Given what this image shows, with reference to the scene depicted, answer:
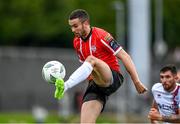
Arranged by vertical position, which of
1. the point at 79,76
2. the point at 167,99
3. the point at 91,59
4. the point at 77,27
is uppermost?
the point at 77,27

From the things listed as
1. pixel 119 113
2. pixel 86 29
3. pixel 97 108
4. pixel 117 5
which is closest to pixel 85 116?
Answer: pixel 97 108

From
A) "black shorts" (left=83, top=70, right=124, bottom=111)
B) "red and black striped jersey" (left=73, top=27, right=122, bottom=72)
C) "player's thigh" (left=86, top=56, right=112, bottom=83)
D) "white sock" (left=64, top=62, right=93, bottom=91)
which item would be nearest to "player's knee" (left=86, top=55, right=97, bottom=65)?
"player's thigh" (left=86, top=56, right=112, bottom=83)

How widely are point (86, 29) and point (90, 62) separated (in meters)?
0.91

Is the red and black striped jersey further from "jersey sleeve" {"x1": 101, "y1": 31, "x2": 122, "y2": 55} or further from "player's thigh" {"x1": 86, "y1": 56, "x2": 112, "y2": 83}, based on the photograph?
"player's thigh" {"x1": 86, "y1": 56, "x2": 112, "y2": 83}

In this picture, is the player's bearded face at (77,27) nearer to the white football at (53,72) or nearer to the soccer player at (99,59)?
the soccer player at (99,59)

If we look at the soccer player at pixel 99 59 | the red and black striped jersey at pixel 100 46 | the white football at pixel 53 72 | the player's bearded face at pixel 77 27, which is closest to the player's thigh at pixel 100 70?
the soccer player at pixel 99 59

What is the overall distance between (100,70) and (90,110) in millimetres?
801

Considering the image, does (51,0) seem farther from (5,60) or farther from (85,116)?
(85,116)

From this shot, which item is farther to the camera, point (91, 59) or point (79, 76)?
point (91, 59)

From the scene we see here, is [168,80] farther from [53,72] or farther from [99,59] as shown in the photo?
[53,72]

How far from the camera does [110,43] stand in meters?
14.6

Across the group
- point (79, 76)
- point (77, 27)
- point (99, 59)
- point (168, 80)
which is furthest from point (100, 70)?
point (168, 80)

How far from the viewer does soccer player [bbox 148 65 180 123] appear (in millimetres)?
15055

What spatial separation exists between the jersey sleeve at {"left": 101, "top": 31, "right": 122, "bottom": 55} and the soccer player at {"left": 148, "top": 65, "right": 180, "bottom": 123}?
987 millimetres
